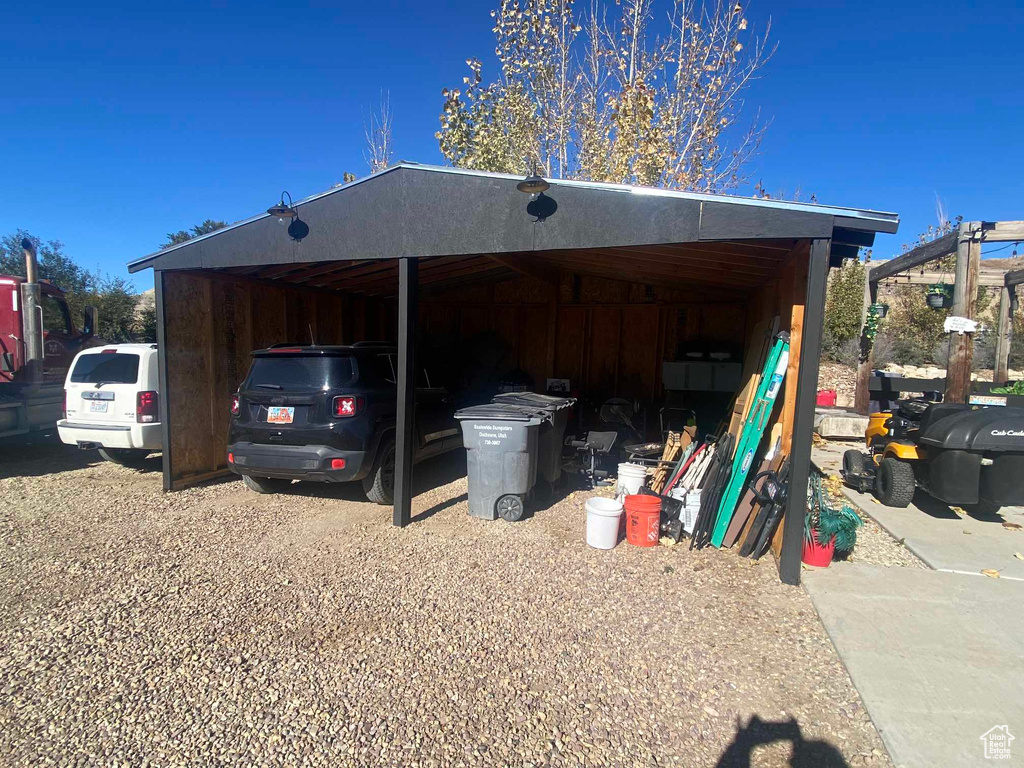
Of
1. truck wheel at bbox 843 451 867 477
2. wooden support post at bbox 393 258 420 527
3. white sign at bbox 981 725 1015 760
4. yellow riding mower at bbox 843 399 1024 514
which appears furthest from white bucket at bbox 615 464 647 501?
white sign at bbox 981 725 1015 760

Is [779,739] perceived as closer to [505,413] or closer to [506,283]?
[505,413]

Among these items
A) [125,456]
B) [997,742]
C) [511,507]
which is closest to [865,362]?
[511,507]

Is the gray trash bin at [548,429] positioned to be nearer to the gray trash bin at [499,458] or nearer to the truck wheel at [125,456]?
the gray trash bin at [499,458]

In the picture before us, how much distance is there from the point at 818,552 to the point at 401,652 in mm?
3373

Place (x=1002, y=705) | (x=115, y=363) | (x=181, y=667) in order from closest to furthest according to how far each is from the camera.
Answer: (x=1002, y=705) → (x=181, y=667) → (x=115, y=363)

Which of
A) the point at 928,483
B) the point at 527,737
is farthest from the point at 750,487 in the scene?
the point at 527,737

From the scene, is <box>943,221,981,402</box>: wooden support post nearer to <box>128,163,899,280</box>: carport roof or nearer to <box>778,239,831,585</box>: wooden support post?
<box>128,163,899,280</box>: carport roof

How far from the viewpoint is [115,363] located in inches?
274

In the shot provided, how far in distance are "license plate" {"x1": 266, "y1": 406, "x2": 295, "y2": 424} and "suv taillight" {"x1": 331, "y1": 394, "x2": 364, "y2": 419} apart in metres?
0.45

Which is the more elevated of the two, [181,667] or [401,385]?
[401,385]

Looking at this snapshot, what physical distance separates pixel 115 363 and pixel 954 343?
10.9 m

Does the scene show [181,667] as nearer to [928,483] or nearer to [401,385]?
[401,385]

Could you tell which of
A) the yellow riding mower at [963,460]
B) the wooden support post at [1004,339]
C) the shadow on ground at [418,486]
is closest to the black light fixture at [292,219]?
the shadow on ground at [418,486]

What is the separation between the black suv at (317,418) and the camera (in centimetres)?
539
